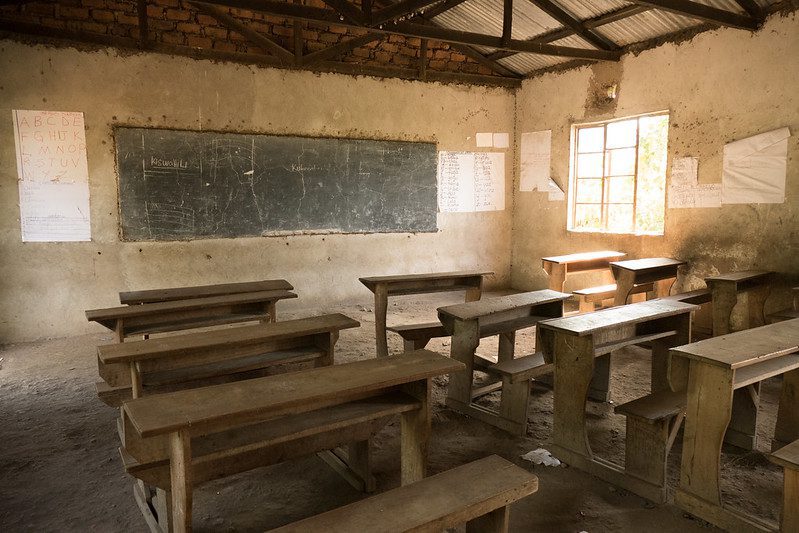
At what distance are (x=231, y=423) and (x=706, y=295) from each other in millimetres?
4501

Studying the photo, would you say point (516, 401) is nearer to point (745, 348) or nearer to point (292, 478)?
point (745, 348)

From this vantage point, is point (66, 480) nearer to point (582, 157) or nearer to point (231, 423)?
point (231, 423)

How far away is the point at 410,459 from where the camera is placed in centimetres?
245

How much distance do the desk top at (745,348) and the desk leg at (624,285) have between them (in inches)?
90.4

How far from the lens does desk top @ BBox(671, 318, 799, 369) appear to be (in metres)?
2.35

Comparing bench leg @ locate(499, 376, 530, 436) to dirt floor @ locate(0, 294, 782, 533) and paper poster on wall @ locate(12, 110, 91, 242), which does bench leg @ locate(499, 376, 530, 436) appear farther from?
paper poster on wall @ locate(12, 110, 91, 242)

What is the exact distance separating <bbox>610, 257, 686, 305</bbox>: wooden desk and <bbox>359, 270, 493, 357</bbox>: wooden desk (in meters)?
1.34

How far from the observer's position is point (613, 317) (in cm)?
320

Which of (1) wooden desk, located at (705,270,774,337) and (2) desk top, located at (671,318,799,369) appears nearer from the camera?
(2) desk top, located at (671,318,799,369)

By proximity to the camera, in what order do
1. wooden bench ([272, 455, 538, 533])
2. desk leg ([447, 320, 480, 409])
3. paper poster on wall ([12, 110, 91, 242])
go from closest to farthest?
wooden bench ([272, 455, 538, 533]) → desk leg ([447, 320, 480, 409]) → paper poster on wall ([12, 110, 91, 242])

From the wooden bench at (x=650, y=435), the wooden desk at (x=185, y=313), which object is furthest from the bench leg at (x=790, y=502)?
the wooden desk at (x=185, y=313)

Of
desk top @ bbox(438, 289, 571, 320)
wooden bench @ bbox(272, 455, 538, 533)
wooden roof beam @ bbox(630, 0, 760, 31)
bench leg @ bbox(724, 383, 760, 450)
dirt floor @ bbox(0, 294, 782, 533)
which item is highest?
wooden roof beam @ bbox(630, 0, 760, 31)

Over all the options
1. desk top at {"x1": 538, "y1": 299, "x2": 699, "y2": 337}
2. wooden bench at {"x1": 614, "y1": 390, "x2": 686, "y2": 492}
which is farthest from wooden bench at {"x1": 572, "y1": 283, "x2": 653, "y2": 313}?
wooden bench at {"x1": 614, "y1": 390, "x2": 686, "y2": 492}

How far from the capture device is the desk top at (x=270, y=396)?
182cm
